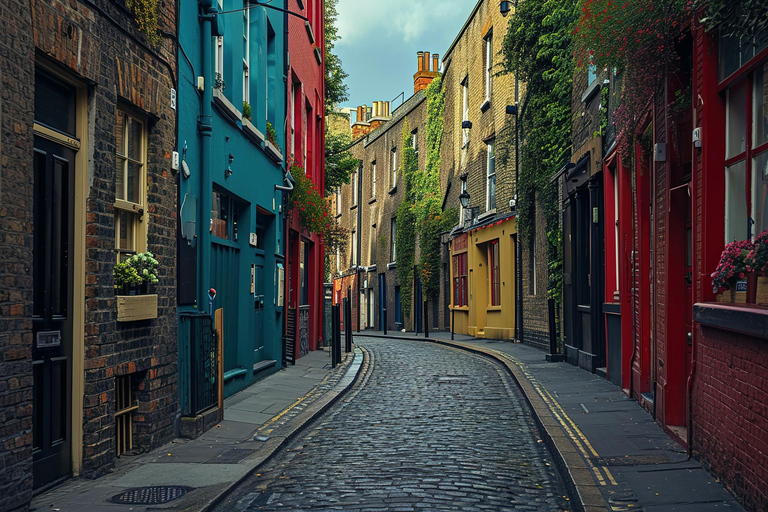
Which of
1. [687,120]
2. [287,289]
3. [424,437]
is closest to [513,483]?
[424,437]

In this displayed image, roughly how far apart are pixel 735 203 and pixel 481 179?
1806cm

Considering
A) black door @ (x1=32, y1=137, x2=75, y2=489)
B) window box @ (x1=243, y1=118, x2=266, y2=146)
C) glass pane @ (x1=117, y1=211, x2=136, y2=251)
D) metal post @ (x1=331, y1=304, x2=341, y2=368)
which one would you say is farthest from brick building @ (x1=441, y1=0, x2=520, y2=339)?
black door @ (x1=32, y1=137, x2=75, y2=489)


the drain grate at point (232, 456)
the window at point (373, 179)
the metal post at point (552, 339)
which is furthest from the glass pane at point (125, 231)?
the window at point (373, 179)

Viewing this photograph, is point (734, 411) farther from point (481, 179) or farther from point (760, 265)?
point (481, 179)

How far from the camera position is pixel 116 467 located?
6656 mm

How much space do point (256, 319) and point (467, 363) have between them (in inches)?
201

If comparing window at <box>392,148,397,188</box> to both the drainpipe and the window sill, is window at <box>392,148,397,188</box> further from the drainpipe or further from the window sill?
the window sill

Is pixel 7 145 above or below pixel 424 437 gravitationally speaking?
above

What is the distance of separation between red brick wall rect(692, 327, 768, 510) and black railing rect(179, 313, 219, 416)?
4.78m

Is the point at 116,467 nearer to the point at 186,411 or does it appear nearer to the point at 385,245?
the point at 186,411

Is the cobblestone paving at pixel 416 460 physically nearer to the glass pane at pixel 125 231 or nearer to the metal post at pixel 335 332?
the glass pane at pixel 125 231

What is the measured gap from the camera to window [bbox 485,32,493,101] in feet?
76.4

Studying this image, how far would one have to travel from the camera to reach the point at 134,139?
7418mm

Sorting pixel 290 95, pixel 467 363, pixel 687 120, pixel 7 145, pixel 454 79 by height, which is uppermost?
pixel 454 79
